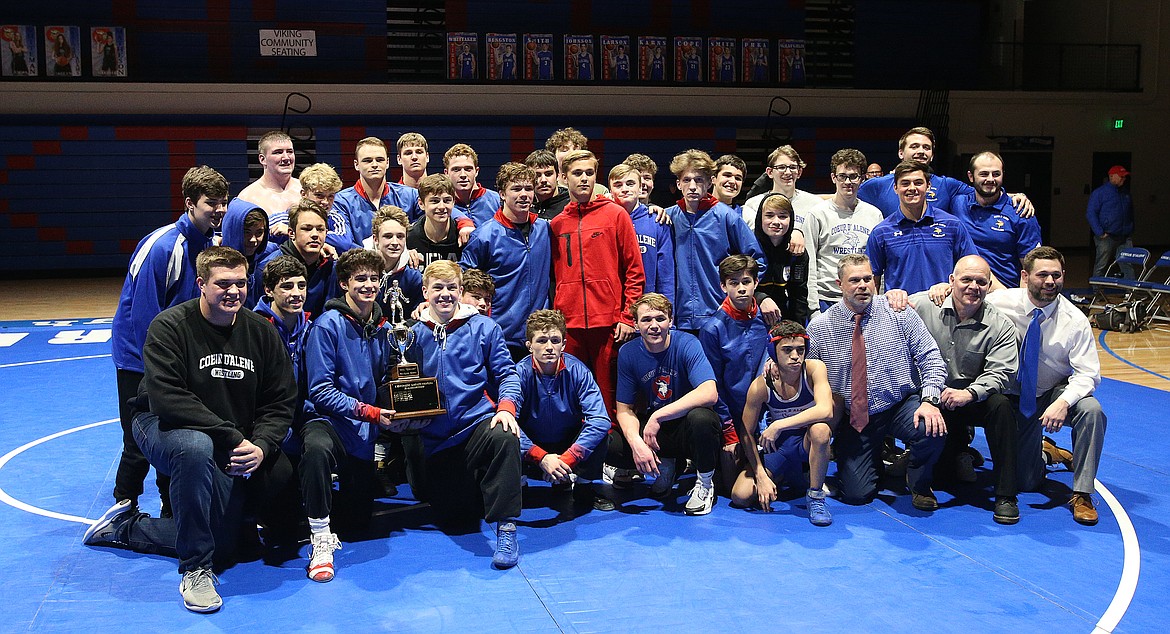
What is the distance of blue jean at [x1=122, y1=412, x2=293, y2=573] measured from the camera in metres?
4.50

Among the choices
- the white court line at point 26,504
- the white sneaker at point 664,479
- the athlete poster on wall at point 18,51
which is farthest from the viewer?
the athlete poster on wall at point 18,51

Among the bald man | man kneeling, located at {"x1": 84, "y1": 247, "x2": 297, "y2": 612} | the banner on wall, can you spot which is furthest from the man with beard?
the banner on wall

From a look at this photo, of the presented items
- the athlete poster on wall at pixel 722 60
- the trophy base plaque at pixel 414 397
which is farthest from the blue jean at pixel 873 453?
the athlete poster on wall at pixel 722 60

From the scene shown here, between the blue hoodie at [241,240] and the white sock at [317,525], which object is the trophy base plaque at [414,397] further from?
Result: the blue hoodie at [241,240]

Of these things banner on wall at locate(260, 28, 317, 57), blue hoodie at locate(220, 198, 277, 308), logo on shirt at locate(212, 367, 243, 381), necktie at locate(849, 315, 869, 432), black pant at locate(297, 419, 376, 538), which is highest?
banner on wall at locate(260, 28, 317, 57)

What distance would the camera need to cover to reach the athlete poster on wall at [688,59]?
1936 centimetres

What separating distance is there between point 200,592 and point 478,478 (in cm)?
156

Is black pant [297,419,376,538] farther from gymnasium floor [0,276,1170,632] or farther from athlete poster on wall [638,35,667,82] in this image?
athlete poster on wall [638,35,667,82]

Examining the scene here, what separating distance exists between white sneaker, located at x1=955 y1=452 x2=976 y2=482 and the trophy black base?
3242mm

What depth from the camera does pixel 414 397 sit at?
5.20m

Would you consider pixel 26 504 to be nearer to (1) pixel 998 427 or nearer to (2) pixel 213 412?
(2) pixel 213 412

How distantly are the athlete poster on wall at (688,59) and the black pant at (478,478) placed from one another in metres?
15.1

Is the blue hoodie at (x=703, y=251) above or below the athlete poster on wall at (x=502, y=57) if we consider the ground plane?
below

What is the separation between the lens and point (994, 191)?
22.7 ft
